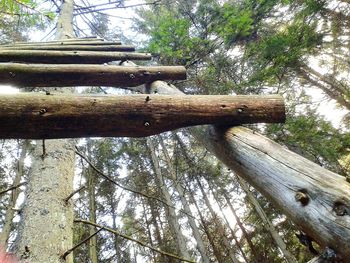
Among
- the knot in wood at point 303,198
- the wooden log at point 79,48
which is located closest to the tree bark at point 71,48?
the wooden log at point 79,48

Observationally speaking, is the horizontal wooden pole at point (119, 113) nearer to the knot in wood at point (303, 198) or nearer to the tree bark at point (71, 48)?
the knot in wood at point (303, 198)

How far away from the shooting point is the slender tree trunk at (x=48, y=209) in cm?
234

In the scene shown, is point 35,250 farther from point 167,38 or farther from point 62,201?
point 167,38

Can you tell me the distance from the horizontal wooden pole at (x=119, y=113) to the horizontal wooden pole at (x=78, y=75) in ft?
3.33

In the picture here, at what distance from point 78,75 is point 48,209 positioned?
1.29 metres

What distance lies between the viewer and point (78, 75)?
9.48 feet

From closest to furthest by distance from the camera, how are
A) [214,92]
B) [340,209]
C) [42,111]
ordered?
[340,209] < [42,111] < [214,92]

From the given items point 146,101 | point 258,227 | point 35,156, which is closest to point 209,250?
point 258,227

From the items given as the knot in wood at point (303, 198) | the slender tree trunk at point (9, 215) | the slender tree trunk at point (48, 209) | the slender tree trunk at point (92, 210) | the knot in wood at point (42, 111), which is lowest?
the slender tree trunk at point (92, 210)

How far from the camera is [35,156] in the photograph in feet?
10.8

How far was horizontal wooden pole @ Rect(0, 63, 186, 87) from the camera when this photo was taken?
261 centimetres

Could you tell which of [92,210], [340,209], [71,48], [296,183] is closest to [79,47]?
[71,48]

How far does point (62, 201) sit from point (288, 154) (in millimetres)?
2123

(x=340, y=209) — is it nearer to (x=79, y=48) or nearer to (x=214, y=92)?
(x=79, y=48)
